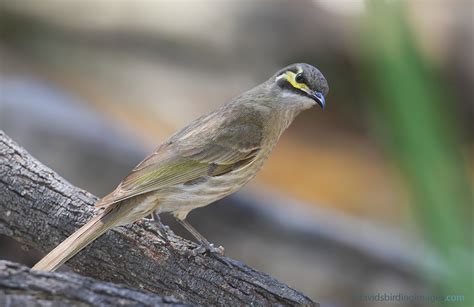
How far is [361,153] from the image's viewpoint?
39.5 ft

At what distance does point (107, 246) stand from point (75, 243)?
359 mm

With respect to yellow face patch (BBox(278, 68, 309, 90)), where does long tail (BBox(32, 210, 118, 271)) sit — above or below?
below

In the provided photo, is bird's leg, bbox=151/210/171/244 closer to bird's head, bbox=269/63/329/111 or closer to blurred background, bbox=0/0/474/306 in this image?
bird's head, bbox=269/63/329/111

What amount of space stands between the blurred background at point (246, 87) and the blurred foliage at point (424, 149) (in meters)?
5.72

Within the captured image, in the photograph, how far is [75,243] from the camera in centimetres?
447

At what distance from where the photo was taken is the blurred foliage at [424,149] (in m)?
2.57

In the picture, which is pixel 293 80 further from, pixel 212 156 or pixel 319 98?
pixel 212 156

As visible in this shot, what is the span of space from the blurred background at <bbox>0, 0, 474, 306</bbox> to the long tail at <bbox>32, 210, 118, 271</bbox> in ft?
12.0

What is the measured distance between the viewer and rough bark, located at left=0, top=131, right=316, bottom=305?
4.70 meters

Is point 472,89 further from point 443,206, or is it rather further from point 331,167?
point 443,206

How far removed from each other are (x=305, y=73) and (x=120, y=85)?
7313 millimetres

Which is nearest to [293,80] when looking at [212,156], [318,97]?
[318,97]

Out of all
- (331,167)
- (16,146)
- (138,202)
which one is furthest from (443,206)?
(331,167)

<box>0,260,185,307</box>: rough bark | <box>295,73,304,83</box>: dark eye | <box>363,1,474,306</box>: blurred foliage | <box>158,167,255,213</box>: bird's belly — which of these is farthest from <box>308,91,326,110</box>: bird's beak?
<box>363,1,474,306</box>: blurred foliage
